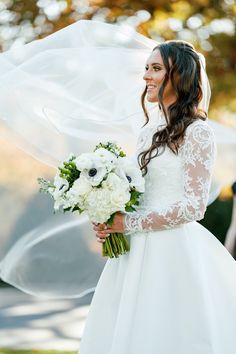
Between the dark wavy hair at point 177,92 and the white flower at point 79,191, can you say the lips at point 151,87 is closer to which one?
the dark wavy hair at point 177,92

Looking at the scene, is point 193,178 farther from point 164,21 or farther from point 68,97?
point 164,21

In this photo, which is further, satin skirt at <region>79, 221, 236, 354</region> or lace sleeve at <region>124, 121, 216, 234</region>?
satin skirt at <region>79, 221, 236, 354</region>

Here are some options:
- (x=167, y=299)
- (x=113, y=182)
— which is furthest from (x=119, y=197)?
(x=167, y=299)

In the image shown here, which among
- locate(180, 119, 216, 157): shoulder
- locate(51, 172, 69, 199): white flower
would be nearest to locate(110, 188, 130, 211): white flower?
locate(51, 172, 69, 199): white flower

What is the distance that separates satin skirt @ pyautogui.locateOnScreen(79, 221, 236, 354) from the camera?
412 cm

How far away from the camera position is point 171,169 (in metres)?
4.14

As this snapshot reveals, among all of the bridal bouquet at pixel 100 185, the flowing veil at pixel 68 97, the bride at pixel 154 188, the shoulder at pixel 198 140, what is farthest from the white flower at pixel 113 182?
the flowing veil at pixel 68 97

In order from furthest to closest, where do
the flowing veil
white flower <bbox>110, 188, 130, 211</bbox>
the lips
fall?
the flowing veil, the lips, white flower <bbox>110, 188, 130, 211</bbox>

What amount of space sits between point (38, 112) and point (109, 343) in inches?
56.4

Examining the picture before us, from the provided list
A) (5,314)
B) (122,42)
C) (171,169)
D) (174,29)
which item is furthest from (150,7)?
(171,169)

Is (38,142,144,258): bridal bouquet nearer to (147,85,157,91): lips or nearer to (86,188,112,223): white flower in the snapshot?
(86,188,112,223): white flower

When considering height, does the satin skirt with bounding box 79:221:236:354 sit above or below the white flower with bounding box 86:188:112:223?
below

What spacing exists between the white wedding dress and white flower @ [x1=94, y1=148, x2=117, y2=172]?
0.74 feet

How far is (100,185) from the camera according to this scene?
4.06 meters
